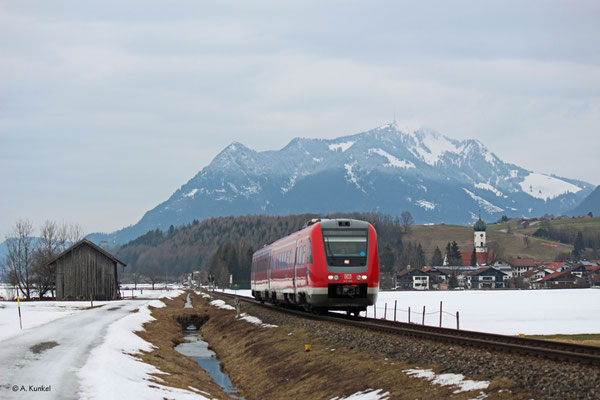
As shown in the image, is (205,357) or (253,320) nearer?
(205,357)

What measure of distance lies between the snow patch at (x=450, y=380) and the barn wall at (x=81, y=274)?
234ft

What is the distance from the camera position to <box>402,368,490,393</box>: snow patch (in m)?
17.3

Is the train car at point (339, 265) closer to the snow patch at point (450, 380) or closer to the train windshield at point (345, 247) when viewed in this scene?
the train windshield at point (345, 247)

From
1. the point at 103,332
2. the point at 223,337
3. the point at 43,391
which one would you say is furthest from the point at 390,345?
the point at 223,337

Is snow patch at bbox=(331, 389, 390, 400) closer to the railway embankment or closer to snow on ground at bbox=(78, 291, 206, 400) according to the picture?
the railway embankment

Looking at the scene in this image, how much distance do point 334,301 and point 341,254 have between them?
2.43 meters

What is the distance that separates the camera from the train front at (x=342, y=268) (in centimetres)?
3675

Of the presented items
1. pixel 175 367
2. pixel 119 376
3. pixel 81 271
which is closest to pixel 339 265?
pixel 175 367

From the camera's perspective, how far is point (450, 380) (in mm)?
18594

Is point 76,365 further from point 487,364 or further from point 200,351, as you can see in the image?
point 200,351

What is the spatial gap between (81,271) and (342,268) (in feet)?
194

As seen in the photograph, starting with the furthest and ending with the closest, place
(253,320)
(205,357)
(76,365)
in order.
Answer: (253,320) → (205,357) → (76,365)

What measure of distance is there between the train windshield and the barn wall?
183 ft

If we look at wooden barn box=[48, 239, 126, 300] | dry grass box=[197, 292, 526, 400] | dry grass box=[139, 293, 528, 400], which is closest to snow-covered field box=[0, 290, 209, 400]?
dry grass box=[139, 293, 528, 400]
